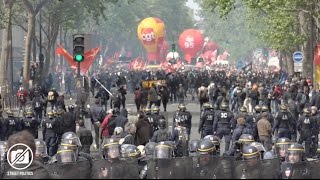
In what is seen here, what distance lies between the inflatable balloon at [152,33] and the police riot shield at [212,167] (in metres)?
119

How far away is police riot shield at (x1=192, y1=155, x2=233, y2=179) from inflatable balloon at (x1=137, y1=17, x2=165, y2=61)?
119 metres

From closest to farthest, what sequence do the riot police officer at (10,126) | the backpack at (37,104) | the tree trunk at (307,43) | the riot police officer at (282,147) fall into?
the riot police officer at (282,147) < the riot police officer at (10,126) < the backpack at (37,104) < the tree trunk at (307,43)

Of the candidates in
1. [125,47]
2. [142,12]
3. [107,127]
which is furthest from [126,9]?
[107,127]

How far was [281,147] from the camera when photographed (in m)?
19.9

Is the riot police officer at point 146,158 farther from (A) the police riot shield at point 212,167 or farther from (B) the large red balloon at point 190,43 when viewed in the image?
(B) the large red balloon at point 190,43

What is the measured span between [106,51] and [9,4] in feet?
A: 319

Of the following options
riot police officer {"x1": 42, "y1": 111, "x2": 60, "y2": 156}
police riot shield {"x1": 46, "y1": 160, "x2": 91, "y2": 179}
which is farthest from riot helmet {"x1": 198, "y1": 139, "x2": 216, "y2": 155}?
riot police officer {"x1": 42, "y1": 111, "x2": 60, "y2": 156}

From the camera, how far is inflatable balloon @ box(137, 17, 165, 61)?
138 metres

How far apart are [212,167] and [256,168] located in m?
1.33

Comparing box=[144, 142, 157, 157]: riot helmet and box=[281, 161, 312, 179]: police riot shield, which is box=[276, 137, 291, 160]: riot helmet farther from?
box=[144, 142, 157, 157]: riot helmet

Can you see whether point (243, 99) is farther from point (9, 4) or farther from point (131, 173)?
point (131, 173)

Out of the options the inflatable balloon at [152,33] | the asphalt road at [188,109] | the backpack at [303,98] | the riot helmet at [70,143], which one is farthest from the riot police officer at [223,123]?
the inflatable balloon at [152,33]

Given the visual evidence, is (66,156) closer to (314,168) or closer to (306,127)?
(314,168)

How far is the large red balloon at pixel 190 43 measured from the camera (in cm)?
15675
